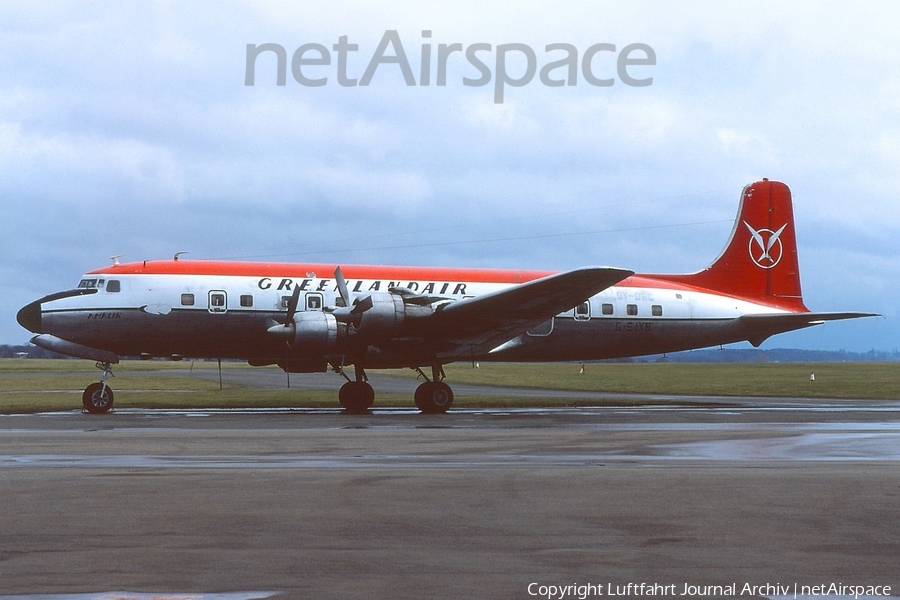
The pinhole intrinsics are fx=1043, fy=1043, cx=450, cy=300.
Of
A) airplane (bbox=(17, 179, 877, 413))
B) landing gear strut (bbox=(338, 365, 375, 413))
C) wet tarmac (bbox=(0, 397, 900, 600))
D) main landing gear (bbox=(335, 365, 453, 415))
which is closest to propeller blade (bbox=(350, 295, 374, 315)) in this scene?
airplane (bbox=(17, 179, 877, 413))

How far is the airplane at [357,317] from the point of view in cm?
2534

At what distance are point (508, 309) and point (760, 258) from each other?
1082cm

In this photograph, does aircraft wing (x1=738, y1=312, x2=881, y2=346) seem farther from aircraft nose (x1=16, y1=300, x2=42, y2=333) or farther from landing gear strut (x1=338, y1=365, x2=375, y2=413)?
aircraft nose (x1=16, y1=300, x2=42, y2=333)

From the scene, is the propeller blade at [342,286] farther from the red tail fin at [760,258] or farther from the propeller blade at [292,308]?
the red tail fin at [760,258]

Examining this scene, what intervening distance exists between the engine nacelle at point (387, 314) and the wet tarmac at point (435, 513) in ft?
24.9

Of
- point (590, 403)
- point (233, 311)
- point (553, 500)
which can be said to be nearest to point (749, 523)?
point (553, 500)

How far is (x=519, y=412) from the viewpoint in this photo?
2616 cm

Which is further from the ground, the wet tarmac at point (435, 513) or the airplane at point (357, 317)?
the airplane at point (357, 317)

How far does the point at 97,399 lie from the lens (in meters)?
25.2

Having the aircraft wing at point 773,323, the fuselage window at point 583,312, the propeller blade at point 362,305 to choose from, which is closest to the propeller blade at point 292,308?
the propeller blade at point 362,305

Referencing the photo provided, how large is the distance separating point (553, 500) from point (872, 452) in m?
6.94

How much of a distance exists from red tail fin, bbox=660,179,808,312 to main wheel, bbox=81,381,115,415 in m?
17.0

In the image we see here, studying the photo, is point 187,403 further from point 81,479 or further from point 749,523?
point 749,523

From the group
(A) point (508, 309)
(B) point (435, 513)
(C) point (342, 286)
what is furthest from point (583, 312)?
(B) point (435, 513)
